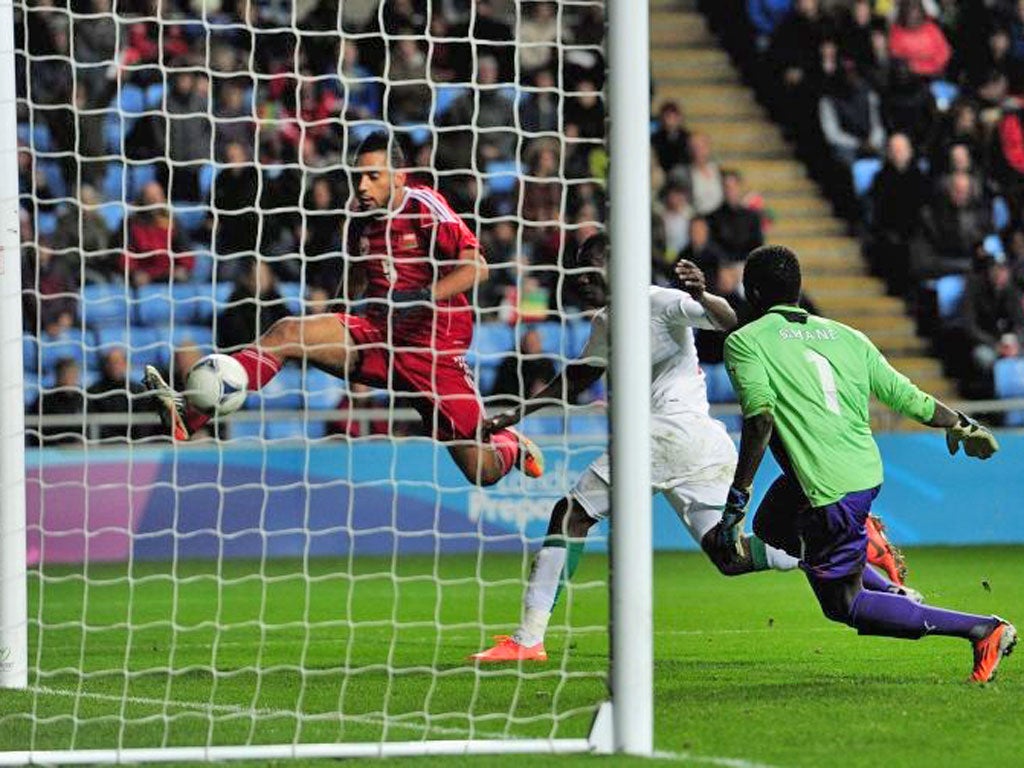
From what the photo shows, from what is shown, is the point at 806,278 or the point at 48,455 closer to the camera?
the point at 48,455

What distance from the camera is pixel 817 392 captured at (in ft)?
24.3

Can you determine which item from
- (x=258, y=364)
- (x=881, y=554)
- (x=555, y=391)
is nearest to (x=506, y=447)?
(x=555, y=391)

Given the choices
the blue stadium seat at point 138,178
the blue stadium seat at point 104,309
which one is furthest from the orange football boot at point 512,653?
the blue stadium seat at point 138,178

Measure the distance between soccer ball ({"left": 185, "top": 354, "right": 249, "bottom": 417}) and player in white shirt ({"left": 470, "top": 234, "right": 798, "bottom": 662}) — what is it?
3.51 ft

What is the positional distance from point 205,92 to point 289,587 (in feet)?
16.0

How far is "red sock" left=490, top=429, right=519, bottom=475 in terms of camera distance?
930 cm

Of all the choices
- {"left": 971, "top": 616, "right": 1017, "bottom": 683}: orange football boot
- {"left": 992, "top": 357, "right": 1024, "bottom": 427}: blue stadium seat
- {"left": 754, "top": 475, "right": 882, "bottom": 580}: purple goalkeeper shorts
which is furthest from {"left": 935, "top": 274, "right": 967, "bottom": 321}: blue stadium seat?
{"left": 754, "top": 475, "right": 882, "bottom": 580}: purple goalkeeper shorts

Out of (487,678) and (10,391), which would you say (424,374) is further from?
(10,391)

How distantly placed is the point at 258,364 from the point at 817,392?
8.34 feet

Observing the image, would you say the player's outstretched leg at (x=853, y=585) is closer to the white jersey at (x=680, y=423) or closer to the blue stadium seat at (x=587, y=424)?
the white jersey at (x=680, y=423)

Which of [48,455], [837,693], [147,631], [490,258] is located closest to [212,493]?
[48,455]

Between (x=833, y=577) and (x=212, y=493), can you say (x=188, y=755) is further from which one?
(x=212, y=493)

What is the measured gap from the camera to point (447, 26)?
1830cm

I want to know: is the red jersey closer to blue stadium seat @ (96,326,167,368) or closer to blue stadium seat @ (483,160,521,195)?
blue stadium seat @ (96,326,167,368)
